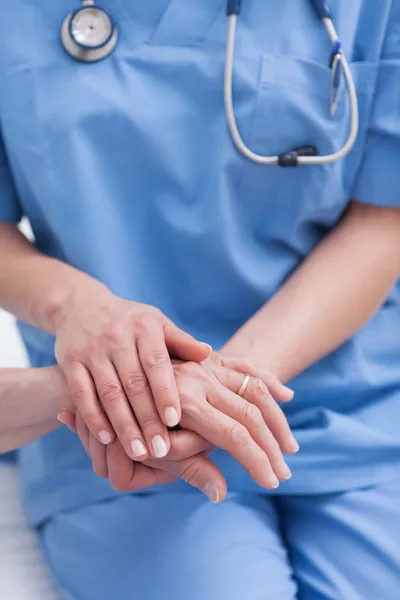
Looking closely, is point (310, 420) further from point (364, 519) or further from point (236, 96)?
point (236, 96)

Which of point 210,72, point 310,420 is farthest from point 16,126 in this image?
point 310,420

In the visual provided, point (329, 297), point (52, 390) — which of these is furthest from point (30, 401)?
point (329, 297)

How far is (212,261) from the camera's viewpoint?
34.4 inches

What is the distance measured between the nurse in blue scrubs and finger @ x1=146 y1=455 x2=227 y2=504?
0.05 feet

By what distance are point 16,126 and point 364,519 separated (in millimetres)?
599

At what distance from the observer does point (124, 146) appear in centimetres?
82

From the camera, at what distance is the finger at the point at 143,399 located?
27.3 inches

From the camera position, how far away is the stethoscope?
79 centimetres

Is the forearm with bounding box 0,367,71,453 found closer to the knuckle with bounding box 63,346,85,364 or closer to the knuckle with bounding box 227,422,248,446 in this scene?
the knuckle with bounding box 63,346,85,364

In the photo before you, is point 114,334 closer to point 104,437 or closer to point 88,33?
point 104,437

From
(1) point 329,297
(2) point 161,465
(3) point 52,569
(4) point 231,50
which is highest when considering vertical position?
(4) point 231,50

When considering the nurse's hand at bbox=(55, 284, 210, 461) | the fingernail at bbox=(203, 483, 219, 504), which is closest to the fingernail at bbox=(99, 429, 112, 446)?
the nurse's hand at bbox=(55, 284, 210, 461)

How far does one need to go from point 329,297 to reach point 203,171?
8.6 inches

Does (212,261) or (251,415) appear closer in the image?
(251,415)
